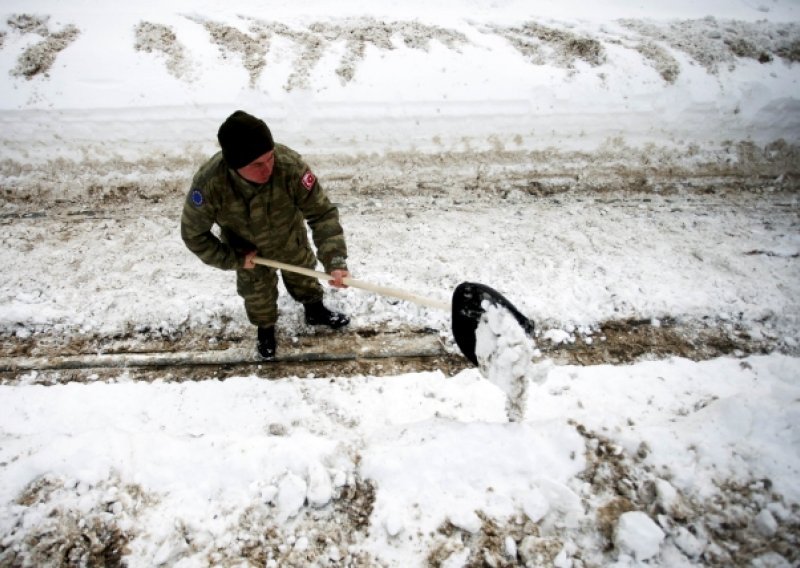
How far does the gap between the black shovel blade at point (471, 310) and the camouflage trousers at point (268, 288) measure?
1.35m

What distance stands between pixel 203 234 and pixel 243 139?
882 mm

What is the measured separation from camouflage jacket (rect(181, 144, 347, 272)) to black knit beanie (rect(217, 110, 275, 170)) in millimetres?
305

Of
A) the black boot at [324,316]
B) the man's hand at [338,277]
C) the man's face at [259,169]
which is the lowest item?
the black boot at [324,316]

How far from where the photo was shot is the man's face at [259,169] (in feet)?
8.02

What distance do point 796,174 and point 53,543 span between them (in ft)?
27.0

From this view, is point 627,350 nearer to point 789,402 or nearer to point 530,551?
point 789,402

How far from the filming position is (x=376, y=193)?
17.6 ft

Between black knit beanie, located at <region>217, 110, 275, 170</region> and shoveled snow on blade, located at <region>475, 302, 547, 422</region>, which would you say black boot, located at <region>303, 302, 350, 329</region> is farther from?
black knit beanie, located at <region>217, 110, 275, 170</region>

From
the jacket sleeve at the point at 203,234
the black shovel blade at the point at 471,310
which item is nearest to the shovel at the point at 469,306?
the black shovel blade at the point at 471,310

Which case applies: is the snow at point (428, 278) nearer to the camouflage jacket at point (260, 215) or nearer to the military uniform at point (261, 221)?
the military uniform at point (261, 221)

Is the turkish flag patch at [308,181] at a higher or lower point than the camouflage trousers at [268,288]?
higher

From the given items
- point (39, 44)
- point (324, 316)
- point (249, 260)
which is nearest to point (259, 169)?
point (249, 260)

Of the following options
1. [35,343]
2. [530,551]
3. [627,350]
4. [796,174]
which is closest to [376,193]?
[627,350]

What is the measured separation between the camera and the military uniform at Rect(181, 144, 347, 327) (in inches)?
108
